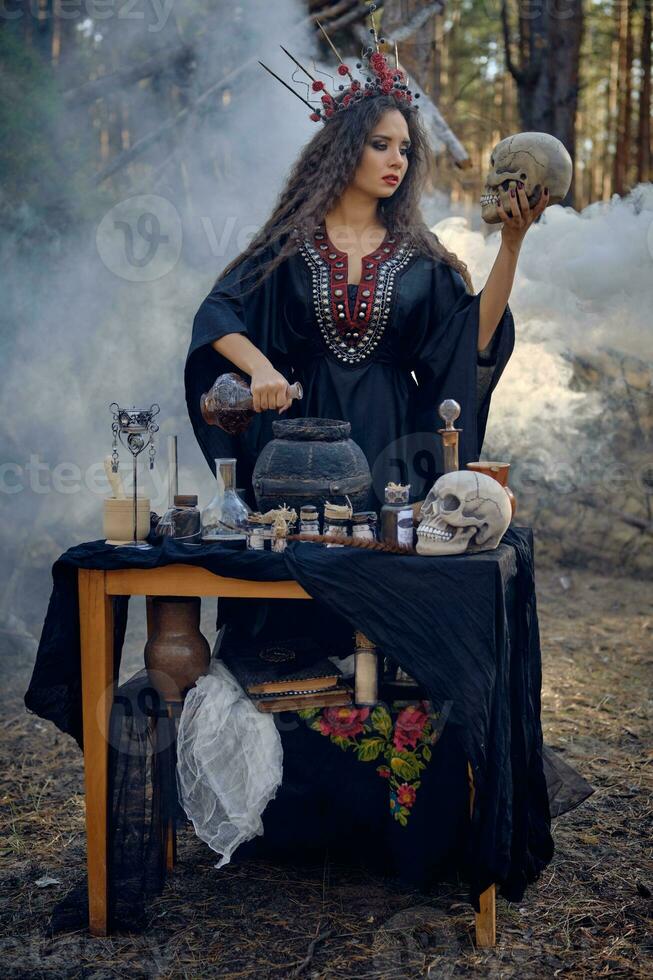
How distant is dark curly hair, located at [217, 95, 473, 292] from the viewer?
115 inches

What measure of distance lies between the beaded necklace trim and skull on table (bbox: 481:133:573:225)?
442 mm

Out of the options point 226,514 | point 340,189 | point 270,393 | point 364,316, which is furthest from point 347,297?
point 226,514

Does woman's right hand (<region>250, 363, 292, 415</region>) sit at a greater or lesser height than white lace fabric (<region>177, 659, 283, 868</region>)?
greater

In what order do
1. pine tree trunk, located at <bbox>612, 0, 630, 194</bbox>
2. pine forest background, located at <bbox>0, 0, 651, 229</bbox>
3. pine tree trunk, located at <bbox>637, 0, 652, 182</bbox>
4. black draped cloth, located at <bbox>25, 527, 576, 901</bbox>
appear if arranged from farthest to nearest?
pine tree trunk, located at <bbox>612, 0, 630, 194</bbox> → pine tree trunk, located at <bbox>637, 0, 652, 182</bbox> → pine forest background, located at <bbox>0, 0, 651, 229</bbox> → black draped cloth, located at <bbox>25, 527, 576, 901</bbox>

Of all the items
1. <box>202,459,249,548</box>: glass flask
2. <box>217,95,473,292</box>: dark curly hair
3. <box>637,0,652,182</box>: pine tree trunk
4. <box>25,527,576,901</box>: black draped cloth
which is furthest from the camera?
<box>637,0,652,182</box>: pine tree trunk

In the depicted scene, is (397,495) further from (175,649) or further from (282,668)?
(175,649)

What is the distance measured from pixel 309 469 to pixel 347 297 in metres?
0.68

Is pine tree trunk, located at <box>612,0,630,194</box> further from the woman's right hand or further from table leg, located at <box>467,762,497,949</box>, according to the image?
table leg, located at <box>467,762,497,949</box>

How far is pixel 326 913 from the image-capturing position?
263 cm

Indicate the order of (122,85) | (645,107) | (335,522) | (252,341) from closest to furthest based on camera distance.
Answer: (335,522) → (252,341) → (122,85) → (645,107)

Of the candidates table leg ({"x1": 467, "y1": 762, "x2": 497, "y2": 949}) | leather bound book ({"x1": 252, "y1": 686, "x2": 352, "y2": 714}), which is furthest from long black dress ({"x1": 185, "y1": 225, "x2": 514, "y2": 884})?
table leg ({"x1": 467, "y1": 762, "x2": 497, "y2": 949})

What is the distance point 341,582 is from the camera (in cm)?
233

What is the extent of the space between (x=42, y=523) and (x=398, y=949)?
154 inches

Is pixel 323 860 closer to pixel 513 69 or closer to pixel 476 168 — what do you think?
pixel 513 69
